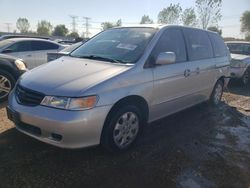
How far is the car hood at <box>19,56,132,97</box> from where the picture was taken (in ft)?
10.8

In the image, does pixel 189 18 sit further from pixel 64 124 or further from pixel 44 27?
pixel 44 27

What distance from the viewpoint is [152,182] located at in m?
3.21

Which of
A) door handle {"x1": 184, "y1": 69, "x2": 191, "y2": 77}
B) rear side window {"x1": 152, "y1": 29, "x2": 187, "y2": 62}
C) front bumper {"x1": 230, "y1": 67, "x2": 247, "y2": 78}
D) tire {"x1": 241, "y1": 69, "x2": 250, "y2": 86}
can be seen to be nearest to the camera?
rear side window {"x1": 152, "y1": 29, "x2": 187, "y2": 62}

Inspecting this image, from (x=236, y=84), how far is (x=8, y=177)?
8678 millimetres

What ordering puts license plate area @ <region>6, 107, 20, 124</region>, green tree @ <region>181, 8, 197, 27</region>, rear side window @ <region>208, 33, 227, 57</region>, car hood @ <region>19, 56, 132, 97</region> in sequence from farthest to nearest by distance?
green tree @ <region>181, 8, 197, 27</region>
rear side window @ <region>208, 33, 227, 57</region>
license plate area @ <region>6, 107, 20, 124</region>
car hood @ <region>19, 56, 132, 97</region>

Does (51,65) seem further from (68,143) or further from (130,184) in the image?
Result: (130,184)

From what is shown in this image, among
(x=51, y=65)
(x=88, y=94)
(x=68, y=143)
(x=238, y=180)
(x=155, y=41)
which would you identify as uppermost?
(x=155, y=41)

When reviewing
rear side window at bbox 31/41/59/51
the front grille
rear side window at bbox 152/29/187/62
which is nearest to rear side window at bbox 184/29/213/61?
rear side window at bbox 152/29/187/62

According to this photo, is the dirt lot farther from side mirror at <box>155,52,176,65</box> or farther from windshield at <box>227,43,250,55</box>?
windshield at <box>227,43,250,55</box>

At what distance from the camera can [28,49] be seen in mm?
9031

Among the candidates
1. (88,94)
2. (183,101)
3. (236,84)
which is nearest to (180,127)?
(183,101)

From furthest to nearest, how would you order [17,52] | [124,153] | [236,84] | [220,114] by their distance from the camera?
[236,84], [17,52], [220,114], [124,153]

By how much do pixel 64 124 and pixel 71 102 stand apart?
0.26 metres

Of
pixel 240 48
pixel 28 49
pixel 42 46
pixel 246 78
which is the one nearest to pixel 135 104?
pixel 28 49
